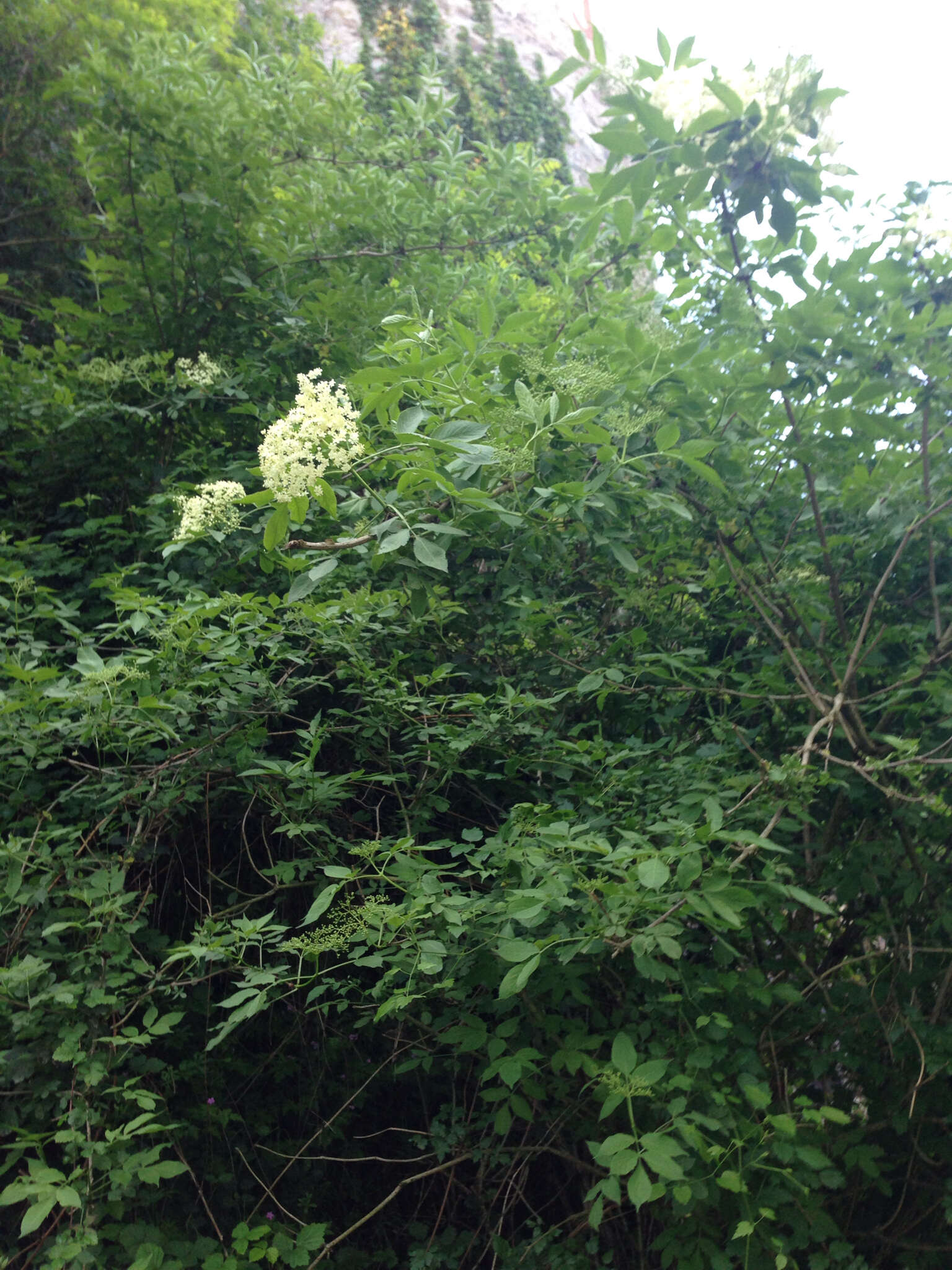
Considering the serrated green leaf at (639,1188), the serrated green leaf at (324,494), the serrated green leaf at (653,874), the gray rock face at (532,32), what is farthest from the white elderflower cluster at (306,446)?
the gray rock face at (532,32)

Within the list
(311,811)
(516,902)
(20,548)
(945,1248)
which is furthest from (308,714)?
(945,1248)

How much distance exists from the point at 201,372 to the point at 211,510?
1228 mm

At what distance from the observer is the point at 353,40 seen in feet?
28.5

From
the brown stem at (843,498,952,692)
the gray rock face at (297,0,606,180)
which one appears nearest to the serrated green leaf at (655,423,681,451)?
the brown stem at (843,498,952,692)

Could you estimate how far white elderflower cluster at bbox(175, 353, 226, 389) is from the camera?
9.74 ft

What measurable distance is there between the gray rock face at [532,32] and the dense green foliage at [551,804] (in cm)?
768

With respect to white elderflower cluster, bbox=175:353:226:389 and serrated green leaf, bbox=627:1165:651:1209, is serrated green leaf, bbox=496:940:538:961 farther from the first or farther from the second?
white elderflower cluster, bbox=175:353:226:389

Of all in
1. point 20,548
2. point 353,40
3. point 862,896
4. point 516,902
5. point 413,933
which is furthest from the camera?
point 353,40

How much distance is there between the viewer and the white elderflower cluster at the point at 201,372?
9.74ft

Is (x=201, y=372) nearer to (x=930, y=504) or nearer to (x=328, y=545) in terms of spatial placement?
(x=328, y=545)

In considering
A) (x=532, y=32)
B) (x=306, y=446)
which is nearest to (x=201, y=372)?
(x=306, y=446)

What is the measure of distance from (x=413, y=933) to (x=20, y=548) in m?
1.93

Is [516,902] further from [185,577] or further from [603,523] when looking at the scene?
[185,577]

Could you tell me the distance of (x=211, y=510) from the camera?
2.01 m
